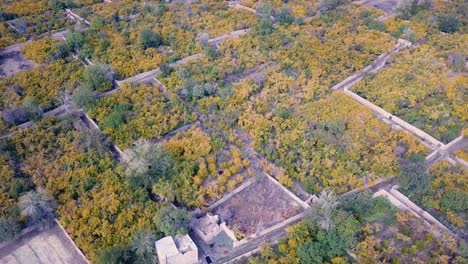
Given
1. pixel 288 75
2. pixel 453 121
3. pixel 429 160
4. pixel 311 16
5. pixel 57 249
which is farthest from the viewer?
pixel 311 16

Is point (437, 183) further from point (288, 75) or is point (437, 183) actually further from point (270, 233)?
point (288, 75)

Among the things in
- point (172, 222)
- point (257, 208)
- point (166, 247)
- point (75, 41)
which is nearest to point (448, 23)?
point (257, 208)

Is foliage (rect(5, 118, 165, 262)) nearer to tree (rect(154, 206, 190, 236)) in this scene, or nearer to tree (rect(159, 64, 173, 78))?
tree (rect(154, 206, 190, 236))

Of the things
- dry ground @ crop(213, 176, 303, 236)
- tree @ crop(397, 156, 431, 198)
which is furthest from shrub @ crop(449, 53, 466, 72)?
dry ground @ crop(213, 176, 303, 236)

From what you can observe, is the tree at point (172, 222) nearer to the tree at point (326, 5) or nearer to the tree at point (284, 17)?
the tree at point (284, 17)

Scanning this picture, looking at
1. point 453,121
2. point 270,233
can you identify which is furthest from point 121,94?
point 453,121
